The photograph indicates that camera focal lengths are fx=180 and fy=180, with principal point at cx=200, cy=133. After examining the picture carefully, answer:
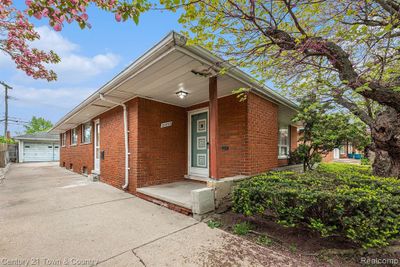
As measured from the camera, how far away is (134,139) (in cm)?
504

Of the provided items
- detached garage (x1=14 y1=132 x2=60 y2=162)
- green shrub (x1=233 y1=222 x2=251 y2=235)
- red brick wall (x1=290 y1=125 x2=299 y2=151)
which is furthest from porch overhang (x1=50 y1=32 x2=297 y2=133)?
detached garage (x1=14 y1=132 x2=60 y2=162)

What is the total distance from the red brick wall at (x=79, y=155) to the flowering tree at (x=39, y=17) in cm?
494

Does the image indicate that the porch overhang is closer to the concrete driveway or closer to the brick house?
the brick house

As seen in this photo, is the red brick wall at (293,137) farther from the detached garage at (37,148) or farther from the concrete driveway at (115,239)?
the detached garage at (37,148)

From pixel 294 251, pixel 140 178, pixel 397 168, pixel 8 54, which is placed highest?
pixel 8 54

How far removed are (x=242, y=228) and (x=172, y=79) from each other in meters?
3.12

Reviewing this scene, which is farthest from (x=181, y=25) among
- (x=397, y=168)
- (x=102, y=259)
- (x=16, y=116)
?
(x=16, y=116)

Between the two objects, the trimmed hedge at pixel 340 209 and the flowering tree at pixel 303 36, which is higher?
the flowering tree at pixel 303 36

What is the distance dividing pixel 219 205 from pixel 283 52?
311 centimetres

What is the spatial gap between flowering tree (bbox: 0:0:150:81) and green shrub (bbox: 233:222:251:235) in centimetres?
321

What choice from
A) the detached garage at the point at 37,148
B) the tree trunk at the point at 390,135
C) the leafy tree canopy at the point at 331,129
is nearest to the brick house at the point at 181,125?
the leafy tree canopy at the point at 331,129

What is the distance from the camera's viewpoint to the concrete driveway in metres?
2.14

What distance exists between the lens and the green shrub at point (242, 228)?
2834 mm

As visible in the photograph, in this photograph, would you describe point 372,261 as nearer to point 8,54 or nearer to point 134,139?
point 134,139
